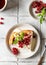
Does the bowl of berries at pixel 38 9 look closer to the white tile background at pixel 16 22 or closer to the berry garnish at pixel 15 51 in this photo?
the white tile background at pixel 16 22

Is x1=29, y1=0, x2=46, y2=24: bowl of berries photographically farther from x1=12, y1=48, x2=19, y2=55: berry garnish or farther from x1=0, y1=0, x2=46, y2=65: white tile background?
x1=12, y1=48, x2=19, y2=55: berry garnish

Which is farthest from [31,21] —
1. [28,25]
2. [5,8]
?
[5,8]

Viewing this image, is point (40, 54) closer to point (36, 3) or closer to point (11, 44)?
point (11, 44)

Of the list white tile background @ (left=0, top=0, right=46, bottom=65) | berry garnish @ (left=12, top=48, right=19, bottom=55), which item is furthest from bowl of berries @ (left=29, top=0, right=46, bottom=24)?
berry garnish @ (left=12, top=48, right=19, bottom=55)

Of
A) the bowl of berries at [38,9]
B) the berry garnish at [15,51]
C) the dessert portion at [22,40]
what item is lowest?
the berry garnish at [15,51]

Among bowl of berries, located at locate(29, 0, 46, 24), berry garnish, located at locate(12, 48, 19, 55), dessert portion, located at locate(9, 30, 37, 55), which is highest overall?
bowl of berries, located at locate(29, 0, 46, 24)

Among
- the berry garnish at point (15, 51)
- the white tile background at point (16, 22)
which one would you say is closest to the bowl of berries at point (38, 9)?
the white tile background at point (16, 22)
